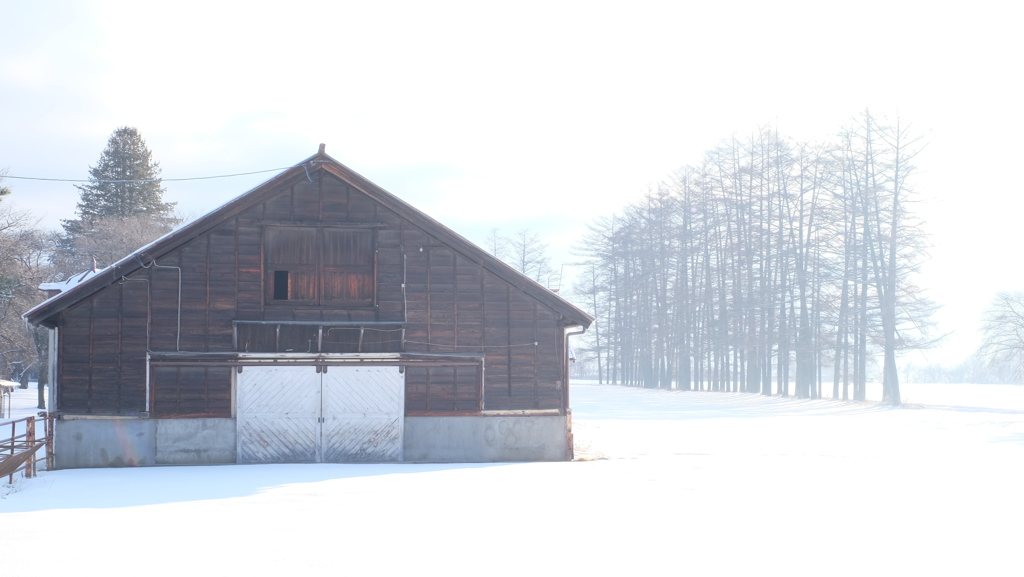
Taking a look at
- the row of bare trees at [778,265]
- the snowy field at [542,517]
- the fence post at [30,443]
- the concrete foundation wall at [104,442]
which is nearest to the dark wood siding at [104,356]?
the concrete foundation wall at [104,442]

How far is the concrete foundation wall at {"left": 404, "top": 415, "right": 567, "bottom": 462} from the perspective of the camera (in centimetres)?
1942

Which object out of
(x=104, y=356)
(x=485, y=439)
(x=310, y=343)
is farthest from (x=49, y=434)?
(x=485, y=439)

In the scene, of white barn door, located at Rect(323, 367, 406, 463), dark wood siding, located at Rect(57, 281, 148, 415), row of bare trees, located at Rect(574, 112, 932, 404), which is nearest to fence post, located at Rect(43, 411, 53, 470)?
dark wood siding, located at Rect(57, 281, 148, 415)

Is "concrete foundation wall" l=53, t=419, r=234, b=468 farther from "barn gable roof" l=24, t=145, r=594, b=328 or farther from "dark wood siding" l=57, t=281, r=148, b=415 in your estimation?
"barn gable roof" l=24, t=145, r=594, b=328

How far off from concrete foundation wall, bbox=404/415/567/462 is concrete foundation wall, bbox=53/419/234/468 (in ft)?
14.5

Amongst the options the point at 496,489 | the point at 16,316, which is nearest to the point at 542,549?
the point at 496,489

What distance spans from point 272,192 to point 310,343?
3.71 meters

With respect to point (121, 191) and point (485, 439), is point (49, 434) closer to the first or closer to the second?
point (485, 439)

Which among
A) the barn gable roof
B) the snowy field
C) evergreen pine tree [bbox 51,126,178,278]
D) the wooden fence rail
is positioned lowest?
the snowy field

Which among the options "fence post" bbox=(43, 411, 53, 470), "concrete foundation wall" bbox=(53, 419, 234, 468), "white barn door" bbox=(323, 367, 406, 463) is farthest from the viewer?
"white barn door" bbox=(323, 367, 406, 463)

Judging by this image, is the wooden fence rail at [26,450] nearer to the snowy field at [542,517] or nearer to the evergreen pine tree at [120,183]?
the snowy field at [542,517]

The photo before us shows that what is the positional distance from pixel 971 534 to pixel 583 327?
10443 millimetres

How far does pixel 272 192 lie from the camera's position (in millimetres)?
19031

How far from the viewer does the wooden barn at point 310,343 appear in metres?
18.3
